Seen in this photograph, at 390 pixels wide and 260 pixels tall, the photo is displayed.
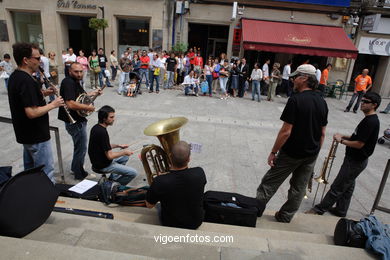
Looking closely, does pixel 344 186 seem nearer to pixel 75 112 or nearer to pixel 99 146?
pixel 99 146

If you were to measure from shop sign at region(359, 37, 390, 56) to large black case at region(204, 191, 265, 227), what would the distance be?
52.1 ft

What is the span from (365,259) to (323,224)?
1.40 m

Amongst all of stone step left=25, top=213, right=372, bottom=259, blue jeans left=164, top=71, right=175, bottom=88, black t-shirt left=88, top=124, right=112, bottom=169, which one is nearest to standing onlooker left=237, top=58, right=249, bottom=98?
blue jeans left=164, top=71, right=175, bottom=88

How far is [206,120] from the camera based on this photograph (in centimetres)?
855

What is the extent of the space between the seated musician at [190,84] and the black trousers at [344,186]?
8605 millimetres

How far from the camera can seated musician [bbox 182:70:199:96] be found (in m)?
11.9

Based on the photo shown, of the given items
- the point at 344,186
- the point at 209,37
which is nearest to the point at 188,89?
the point at 209,37

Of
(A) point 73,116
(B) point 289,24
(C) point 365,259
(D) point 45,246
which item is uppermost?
(B) point 289,24

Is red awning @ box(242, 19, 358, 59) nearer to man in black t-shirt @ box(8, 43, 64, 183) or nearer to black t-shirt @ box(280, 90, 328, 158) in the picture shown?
black t-shirt @ box(280, 90, 328, 158)

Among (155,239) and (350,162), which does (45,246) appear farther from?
(350,162)

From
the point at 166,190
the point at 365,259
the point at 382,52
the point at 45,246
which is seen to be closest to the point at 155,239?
the point at 166,190

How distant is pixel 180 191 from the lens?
260cm

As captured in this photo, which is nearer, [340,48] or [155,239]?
[155,239]

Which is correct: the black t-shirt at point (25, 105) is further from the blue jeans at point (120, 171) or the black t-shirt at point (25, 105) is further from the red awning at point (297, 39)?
the red awning at point (297, 39)
